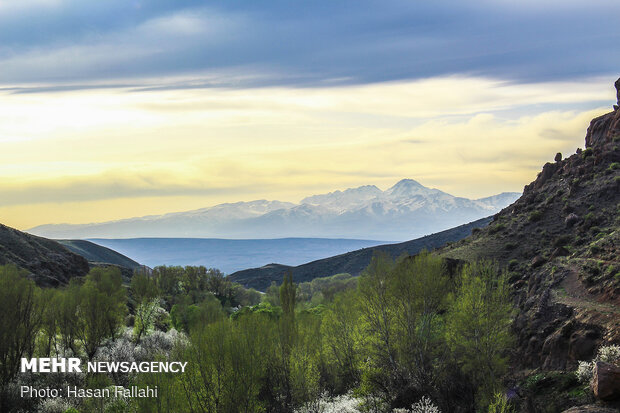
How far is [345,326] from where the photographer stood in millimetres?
64312

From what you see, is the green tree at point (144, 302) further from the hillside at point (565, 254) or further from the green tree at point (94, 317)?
the hillside at point (565, 254)

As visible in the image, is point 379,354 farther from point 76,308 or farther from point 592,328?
point 76,308

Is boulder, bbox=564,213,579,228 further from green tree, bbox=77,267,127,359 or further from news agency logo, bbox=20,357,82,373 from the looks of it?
green tree, bbox=77,267,127,359

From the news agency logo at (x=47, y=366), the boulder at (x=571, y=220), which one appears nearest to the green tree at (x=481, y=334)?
the boulder at (x=571, y=220)

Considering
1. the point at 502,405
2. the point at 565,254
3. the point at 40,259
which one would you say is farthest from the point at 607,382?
the point at 40,259

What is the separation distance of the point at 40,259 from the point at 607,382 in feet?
413

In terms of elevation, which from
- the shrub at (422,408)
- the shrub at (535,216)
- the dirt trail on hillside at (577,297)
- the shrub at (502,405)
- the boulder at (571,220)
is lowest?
the shrub at (422,408)

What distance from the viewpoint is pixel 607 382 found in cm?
3297

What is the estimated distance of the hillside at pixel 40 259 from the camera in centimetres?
→ 11388

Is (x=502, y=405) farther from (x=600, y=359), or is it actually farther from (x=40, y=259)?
(x=40, y=259)

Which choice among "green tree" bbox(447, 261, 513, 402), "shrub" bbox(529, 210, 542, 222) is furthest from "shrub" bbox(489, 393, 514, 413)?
"shrub" bbox(529, 210, 542, 222)

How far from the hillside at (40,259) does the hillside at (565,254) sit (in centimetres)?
9256

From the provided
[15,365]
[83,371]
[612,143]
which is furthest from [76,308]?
[612,143]

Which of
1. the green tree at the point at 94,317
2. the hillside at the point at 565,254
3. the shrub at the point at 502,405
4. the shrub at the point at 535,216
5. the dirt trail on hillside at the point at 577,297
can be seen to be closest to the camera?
the shrub at the point at 502,405
